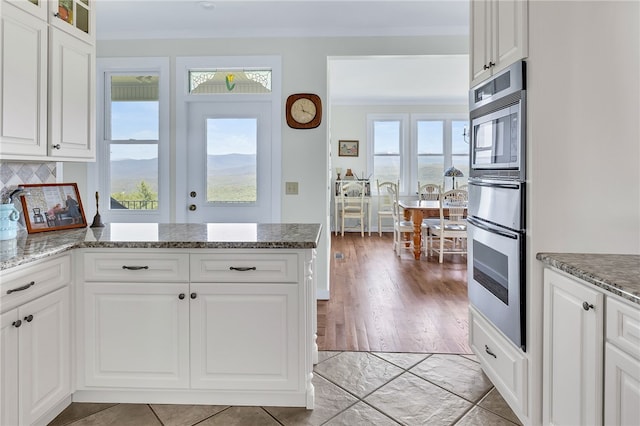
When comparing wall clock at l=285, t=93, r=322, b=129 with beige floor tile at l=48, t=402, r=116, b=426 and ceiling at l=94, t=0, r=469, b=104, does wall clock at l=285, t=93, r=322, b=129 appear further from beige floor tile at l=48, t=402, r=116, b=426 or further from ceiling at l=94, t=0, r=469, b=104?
beige floor tile at l=48, t=402, r=116, b=426

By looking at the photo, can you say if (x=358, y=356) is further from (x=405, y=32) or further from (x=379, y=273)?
(x=405, y=32)

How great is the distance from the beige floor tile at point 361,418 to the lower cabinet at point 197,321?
17 cm

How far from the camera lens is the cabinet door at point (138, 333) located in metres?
1.99

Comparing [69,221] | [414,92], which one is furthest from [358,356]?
[414,92]

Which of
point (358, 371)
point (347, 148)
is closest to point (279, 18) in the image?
point (358, 371)

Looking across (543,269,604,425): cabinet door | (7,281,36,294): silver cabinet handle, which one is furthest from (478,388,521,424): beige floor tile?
(7,281,36,294): silver cabinet handle

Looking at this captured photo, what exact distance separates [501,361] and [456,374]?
18.0 inches

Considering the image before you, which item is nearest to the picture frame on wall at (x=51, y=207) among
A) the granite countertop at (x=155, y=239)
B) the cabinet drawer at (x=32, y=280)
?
the granite countertop at (x=155, y=239)

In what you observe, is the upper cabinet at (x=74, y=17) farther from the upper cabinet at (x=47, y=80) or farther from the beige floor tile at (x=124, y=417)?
the beige floor tile at (x=124, y=417)

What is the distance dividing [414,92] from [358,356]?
5957 millimetres

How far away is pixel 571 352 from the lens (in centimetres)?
150

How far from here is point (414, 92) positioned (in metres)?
Answer: 7.48

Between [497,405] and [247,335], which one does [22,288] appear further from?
[497,405]

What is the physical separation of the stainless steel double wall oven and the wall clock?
5.89 ft
